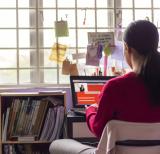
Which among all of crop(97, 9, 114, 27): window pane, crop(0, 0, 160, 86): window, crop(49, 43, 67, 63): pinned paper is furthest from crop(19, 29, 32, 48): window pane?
crop(97, 9, 114, 27): window pane

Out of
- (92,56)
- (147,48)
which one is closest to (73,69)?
(92,56)

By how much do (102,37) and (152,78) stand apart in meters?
1.53

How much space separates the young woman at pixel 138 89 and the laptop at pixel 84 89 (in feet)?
3.62

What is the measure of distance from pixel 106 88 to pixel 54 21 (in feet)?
5.46

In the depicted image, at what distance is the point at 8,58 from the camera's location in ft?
10.6

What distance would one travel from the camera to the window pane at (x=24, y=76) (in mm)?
3258

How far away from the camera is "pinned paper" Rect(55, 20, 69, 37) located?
3133 millimetres

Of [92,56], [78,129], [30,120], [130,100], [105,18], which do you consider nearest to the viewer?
[130,100]

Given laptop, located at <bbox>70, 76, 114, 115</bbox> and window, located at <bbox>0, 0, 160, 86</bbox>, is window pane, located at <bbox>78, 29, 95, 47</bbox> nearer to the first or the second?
window, located at <bbox>0, 0, 160, 86</bbox>

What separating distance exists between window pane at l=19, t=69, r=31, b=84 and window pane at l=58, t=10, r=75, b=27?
22.3 inches

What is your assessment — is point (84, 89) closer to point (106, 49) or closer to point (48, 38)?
point (106, 49)

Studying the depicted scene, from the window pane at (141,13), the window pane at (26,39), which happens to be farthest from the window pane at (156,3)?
the window pane at (26,39)

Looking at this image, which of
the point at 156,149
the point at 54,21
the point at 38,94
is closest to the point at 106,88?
the point at 156,149

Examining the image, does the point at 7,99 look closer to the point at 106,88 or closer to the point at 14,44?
the point at 14,44
